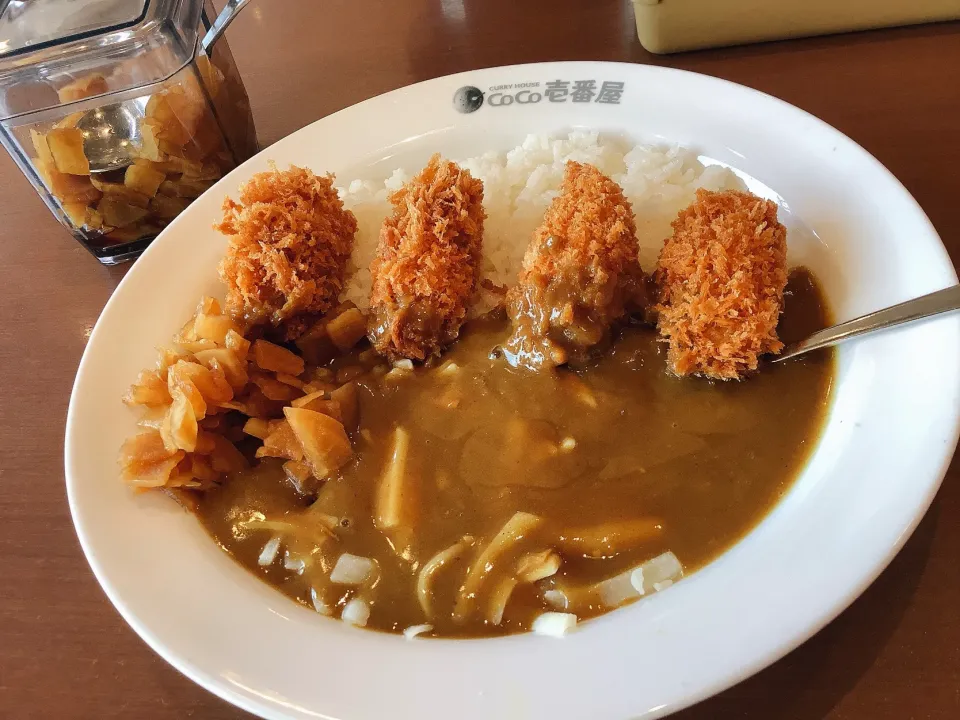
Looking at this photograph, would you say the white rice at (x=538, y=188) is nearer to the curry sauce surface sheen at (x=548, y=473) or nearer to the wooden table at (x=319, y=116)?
the curry sauce surface sheen at (x=548, y=473)

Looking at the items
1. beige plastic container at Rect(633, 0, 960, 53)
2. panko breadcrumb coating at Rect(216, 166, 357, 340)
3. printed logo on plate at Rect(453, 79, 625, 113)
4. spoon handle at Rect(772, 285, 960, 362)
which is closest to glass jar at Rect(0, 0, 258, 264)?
panko breadcrumb coating at Rect(216, 166, 357, 340)

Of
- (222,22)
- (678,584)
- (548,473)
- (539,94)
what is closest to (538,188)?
(539,94)

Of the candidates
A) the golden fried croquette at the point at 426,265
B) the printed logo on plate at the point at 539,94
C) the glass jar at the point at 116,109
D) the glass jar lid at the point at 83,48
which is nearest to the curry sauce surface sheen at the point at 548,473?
the golden fried croquette at the point at 426,265

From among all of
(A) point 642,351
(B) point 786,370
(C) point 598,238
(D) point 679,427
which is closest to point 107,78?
(C) point 598,238

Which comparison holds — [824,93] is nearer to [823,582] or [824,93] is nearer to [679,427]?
[679,427]

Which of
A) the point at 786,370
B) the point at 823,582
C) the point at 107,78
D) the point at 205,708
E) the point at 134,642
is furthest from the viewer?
the point at 107,78

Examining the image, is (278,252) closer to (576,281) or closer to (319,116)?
(576,281)
